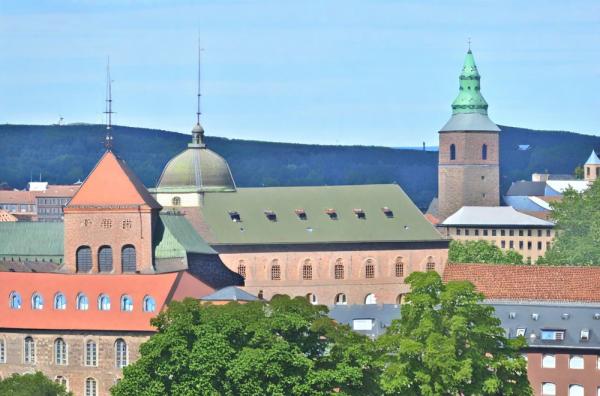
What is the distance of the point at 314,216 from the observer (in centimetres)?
17762

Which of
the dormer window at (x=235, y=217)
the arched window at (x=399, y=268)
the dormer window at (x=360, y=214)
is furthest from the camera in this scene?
the dormer window at (x=360, y=214)

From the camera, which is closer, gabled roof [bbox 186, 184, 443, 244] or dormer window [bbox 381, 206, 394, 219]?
gabled roof [bbox 186, 184, 443, 244]

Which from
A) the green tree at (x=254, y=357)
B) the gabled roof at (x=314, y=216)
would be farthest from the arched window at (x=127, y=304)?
the gabled roof at (x=314, y=216)

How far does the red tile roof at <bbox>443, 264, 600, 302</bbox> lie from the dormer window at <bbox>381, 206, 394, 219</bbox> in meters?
37.2

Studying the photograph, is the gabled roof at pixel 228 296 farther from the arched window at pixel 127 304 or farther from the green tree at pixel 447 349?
the green tree at pixel 447 349

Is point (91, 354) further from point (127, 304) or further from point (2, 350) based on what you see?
point (2, 350)

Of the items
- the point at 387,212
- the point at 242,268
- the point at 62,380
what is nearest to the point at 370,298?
the point at 387,212

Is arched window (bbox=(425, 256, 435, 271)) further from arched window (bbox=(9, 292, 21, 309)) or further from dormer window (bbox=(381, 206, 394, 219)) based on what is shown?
arched window (bbox=(9, 292, 21, 309))

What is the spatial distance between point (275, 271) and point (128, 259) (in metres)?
29.0

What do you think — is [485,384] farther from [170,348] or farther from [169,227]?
[169,227]

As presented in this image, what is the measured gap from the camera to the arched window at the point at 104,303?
133750mm

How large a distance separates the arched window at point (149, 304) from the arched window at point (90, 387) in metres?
4.64

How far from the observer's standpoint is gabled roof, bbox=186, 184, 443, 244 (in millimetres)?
174250

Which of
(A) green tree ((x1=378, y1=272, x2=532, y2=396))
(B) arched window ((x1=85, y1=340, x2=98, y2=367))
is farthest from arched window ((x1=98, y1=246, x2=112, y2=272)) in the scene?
(A) green tree ((x1=378, y1=272, x2=532, y2=396))
